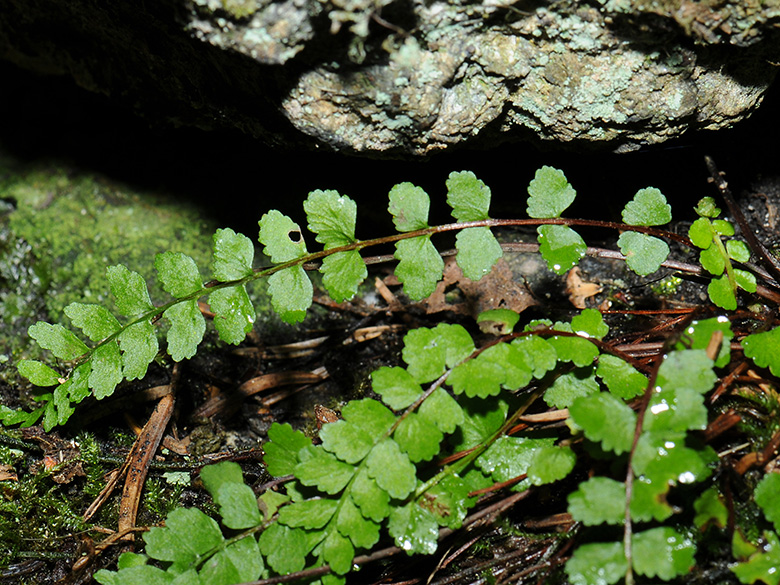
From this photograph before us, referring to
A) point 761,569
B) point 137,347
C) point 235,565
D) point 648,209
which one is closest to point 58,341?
point 137,347

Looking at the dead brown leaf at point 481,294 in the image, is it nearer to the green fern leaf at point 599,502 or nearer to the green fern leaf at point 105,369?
the green fern leaf at point 599,502

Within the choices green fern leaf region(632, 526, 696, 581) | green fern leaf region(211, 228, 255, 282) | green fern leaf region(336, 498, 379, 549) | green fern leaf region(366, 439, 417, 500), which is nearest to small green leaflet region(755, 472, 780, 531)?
green fern leaf region(632, 526, 696, 581)

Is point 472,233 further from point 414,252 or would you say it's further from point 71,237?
point 71,237

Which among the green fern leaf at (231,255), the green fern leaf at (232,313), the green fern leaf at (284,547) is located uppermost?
the green fern leaf at (231,255)

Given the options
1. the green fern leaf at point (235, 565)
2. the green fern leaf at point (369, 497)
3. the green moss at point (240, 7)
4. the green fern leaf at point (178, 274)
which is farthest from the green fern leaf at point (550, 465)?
the green moss at point (240, 7)

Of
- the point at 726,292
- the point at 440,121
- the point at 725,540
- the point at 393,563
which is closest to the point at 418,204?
the point at 440,121

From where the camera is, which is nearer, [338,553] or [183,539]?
[338,553]
